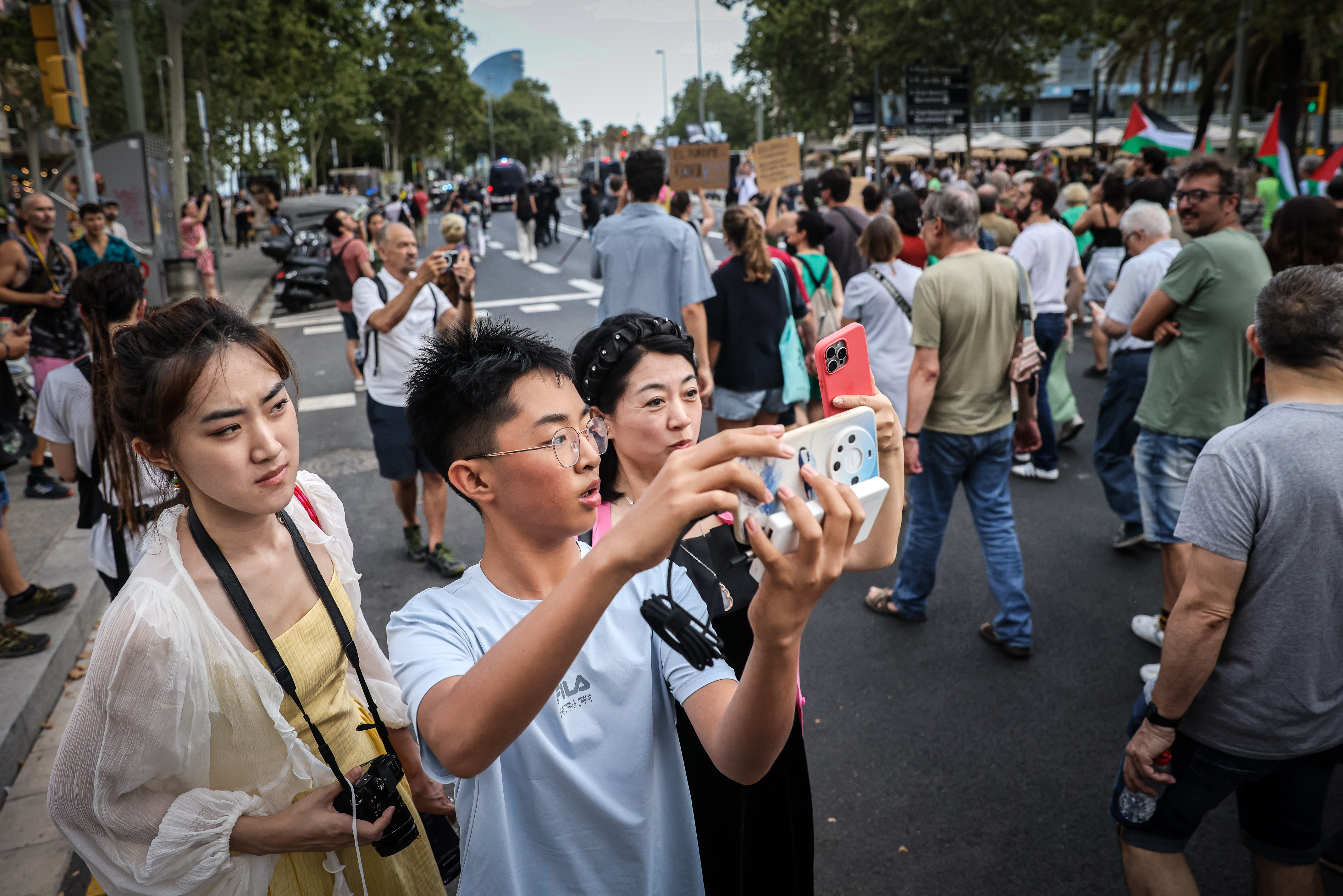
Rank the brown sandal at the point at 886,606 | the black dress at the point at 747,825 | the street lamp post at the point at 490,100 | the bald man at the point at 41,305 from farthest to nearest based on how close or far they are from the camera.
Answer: the street lamp post at the point at 490,100 → the bald man at the point at 41,305 → the brown sandal at the point at 886,606 → the black dress at the point at 747,825

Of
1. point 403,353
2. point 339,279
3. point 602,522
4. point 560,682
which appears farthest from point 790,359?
point 339,279

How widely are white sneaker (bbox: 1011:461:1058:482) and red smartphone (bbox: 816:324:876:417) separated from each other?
17.9ft

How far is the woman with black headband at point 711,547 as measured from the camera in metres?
1.65

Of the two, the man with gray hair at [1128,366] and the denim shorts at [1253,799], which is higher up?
the man with gray hair at [1128,366]

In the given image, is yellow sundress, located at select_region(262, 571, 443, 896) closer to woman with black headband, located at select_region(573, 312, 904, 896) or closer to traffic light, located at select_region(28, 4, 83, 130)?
woman with black headband, located at select_region(573, 312, 904, 896)

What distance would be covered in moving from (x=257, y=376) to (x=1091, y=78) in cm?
7912

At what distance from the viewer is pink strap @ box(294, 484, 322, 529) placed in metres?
2.02

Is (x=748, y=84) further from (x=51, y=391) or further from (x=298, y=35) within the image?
(x=51, y=391)

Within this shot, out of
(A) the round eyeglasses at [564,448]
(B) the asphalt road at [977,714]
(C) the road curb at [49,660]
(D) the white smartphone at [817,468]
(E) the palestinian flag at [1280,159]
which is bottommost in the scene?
(B) the asphalt road at [977,714]

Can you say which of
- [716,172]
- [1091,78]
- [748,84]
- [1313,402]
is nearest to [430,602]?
[1313,402]

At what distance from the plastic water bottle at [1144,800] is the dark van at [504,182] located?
47394 millimetres

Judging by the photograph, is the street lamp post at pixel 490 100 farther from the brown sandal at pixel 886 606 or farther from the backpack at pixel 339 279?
the brown sandal at pixel 886 606

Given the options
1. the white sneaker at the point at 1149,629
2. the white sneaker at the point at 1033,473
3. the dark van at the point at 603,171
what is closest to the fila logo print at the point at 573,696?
the white sneaker at the point at 1149,629

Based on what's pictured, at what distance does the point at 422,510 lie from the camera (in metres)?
6.21
